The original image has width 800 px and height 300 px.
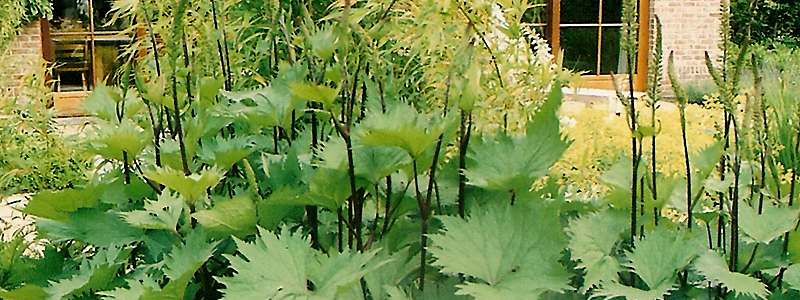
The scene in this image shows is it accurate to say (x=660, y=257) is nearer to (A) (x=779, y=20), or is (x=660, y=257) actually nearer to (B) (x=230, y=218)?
(B) (x=230, y=218)

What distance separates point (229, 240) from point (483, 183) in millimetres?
217

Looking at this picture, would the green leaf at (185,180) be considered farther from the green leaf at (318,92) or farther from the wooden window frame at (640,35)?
the wooden window frame at (640,35)

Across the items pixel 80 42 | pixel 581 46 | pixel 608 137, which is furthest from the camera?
pixel 581 46

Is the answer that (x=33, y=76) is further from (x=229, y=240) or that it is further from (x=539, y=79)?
(x=229, y=240)

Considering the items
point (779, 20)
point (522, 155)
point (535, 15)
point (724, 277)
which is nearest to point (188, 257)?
point (522, 155)

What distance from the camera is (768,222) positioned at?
2.28 feet

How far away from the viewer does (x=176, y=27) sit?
718 mm

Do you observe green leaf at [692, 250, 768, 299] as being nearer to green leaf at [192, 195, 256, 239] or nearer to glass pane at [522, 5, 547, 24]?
green leaf at [192, 195, 256, 239]

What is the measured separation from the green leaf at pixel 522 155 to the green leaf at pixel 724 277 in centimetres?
13

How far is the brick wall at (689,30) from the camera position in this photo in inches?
430

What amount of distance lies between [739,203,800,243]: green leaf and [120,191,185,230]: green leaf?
1.43ft

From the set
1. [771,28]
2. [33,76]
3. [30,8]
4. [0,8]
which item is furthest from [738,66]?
[771,28]

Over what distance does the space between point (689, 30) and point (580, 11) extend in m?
1.33

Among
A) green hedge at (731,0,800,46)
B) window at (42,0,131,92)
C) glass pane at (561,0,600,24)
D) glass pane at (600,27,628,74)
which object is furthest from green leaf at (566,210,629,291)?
green hedge at (731,0,800,46)
